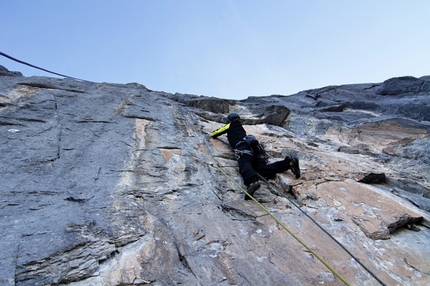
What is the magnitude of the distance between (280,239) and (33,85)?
6.27m

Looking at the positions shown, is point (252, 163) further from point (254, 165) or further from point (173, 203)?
point (173, 203)

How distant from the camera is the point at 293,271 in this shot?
109 inches

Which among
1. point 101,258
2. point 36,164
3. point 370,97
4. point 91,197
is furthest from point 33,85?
point 370,97

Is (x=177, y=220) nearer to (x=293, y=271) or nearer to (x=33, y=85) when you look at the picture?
(x=293, y=271)

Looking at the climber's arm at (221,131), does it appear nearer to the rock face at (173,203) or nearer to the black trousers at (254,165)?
the rock face at (173,203)

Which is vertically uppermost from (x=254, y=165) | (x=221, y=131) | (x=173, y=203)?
(x=221, y=131)

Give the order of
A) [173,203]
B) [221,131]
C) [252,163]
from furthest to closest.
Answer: [221,131], [252,163], [173,203]

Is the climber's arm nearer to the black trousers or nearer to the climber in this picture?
the climber

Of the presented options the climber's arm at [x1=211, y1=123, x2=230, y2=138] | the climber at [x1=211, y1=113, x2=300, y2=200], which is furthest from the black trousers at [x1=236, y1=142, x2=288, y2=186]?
the climber's arm at [x1=211, y1=123, x2=230, y2=138]

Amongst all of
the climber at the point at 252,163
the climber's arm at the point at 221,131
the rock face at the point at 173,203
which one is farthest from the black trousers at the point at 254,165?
the climber's arm at the point at 221,131

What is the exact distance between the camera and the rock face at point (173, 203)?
2.53 m

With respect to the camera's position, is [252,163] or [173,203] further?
[252,163]

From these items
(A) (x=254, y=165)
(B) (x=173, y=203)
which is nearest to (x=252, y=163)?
(A) (x=254, y=165)

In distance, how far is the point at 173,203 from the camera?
11.6 feet
